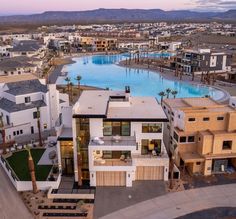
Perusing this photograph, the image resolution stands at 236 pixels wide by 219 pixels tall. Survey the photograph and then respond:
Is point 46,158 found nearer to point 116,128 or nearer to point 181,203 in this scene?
point 116,128

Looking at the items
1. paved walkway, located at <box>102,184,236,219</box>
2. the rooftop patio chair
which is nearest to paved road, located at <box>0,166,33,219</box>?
paved walkway, located at <box>102,184,236,219</box>

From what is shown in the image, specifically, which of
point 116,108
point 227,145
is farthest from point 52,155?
point 227,145

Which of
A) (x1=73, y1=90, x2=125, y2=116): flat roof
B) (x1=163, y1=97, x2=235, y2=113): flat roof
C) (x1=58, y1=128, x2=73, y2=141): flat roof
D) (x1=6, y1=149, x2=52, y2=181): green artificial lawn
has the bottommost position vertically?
(x1=6, y1=149, x2=52, y2=181): green artificial lawn

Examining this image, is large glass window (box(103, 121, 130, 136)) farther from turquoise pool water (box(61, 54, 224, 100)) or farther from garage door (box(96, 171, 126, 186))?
turquoise pool water (box(61, 54, 224, 100))

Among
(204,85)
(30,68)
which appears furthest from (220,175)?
(30,68)

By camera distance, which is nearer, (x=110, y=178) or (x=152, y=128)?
(x=110, y=178)

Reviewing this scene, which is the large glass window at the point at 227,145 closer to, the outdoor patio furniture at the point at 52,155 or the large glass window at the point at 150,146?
the large glass window at the point at 150,146

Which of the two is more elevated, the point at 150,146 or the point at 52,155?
the point at 150,146
